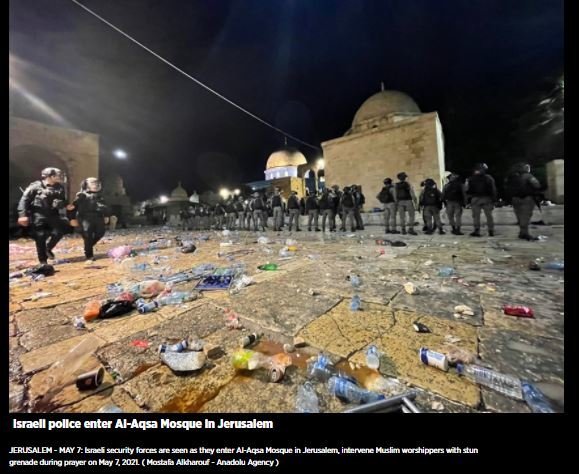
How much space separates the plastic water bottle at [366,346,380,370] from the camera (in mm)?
Answer: 1064

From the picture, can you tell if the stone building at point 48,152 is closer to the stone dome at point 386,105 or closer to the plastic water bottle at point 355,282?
the stone dome at point 386,105

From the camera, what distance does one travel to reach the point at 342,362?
1.11 meters

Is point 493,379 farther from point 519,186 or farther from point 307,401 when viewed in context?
point 519,186

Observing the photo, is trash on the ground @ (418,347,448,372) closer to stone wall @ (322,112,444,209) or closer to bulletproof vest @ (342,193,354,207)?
bulletproof vest @ (342,193,354,207)

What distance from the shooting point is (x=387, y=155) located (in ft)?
47.5

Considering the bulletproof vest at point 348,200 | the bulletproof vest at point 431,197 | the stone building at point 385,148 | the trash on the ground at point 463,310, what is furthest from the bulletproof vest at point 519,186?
the stone building at point 385,148

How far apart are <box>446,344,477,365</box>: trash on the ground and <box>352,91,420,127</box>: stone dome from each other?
1963 cm

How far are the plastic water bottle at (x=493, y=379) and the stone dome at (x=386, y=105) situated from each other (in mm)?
19757

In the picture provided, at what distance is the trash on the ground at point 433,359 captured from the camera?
3.38 ft

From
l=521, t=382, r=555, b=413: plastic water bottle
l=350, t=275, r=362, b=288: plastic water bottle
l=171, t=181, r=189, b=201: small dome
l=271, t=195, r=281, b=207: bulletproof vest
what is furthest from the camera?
l=171, t=181, r=189, b=201: small dome

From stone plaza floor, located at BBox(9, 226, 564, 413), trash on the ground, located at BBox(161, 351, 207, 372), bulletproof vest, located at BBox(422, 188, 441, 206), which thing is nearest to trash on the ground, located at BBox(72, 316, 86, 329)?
stone plaza floor, located at BBox(9, 226, 564, 413)
